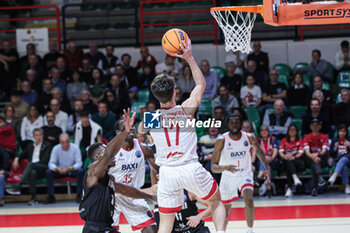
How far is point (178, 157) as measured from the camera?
507 cm

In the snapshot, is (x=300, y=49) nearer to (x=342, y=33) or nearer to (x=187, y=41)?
(x=342, y=33)

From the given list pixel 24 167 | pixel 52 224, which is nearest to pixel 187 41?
pixel 52 224

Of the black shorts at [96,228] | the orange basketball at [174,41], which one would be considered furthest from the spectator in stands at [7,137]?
the orange basketball at [174,41]

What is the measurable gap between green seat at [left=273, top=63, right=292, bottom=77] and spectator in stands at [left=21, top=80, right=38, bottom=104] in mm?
5376

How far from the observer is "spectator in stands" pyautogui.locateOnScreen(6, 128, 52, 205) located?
34.3ft

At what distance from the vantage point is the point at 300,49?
13023mm

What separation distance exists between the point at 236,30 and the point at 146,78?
18.3 feet

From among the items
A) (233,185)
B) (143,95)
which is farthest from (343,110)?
(233,185)

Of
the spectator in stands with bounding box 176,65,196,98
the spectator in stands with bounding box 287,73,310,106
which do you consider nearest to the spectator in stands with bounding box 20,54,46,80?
the spectator in stands with bounding box 176,65,196,98

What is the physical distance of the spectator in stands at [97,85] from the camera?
39.0 ft

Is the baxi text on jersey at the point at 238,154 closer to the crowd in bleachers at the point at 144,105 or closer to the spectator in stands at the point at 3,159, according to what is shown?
the crowd in bleachers at the point at 144,105

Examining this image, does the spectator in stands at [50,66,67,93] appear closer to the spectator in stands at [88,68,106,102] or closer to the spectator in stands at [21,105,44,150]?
the spectator in stands at [88,68,106,102]

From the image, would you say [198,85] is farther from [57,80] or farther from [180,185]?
[57,80]

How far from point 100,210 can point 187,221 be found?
84 centimetres
